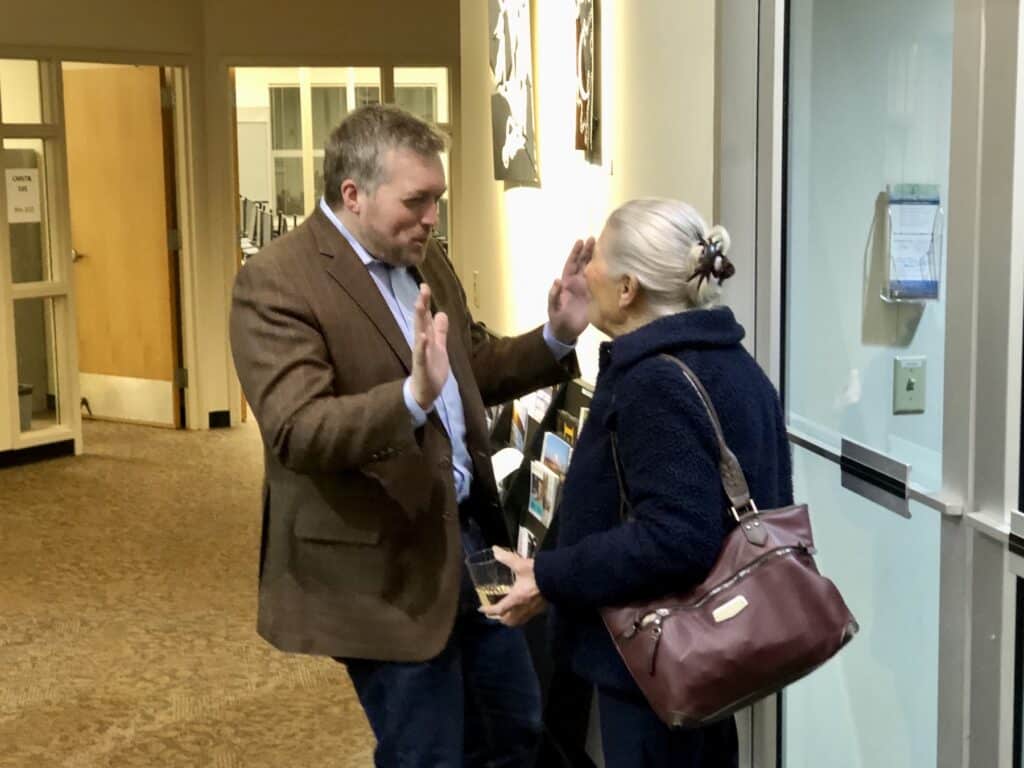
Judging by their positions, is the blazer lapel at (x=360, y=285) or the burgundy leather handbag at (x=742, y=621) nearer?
the burgundy leather handbag at (x=742, y=621)

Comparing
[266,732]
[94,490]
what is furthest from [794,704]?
[94,490]

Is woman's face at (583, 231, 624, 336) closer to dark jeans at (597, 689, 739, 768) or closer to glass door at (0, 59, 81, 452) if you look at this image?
dark jeans at (597, 689, 739, 768)

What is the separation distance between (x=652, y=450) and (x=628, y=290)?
247mm

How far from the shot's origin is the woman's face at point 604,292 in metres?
1.95

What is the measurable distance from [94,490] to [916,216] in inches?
220

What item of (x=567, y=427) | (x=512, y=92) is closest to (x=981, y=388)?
(x=567, y=427)

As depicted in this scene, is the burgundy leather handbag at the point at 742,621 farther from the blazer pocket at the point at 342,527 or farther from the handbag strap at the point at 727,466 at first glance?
the blazer pocket at the point at 342,527

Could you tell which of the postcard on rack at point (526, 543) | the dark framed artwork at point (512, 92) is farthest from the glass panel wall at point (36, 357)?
the postcard on rack at point (526, 543)

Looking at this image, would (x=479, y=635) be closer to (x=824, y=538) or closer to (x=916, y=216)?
(x=824, y=538)

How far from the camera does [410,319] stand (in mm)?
2453

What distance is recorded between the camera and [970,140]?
192 cm

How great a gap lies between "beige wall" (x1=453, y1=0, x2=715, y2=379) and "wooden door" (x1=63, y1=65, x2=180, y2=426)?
153 inches

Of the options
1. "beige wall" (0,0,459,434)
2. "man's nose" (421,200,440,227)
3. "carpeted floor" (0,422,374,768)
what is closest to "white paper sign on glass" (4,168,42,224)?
"beige wall" (0,0,459,434)

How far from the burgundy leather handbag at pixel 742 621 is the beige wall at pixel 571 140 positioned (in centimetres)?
100
